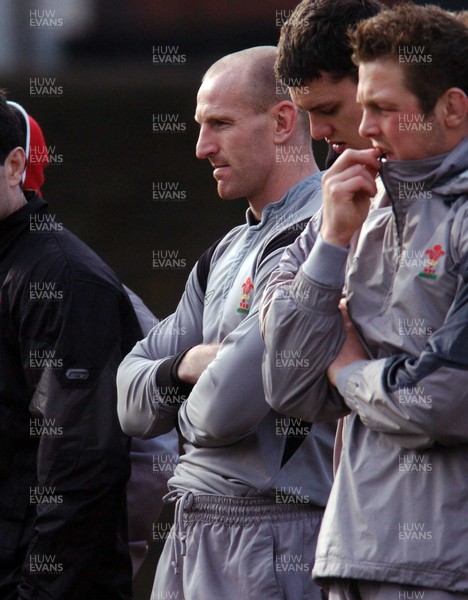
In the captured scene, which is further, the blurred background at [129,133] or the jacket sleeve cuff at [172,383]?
the blurred background at [129,133]

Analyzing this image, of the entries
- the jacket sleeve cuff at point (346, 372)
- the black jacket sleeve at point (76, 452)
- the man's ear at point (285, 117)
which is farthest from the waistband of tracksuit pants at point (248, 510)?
the man's ear at point (285, 117)

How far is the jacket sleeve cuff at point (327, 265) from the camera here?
220 cm

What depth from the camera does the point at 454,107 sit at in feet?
7.12

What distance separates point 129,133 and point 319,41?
2.82 meters

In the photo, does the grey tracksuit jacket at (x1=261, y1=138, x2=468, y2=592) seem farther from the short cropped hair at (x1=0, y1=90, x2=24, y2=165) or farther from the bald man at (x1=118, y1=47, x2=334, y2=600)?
the short cropped hair at (x1=0, y1=90, x2=24, y2=165)

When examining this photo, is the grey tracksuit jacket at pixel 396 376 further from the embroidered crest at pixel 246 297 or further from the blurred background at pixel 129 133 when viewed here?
the blurred background at pixel 129 133

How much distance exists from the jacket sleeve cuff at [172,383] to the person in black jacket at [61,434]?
0.33m

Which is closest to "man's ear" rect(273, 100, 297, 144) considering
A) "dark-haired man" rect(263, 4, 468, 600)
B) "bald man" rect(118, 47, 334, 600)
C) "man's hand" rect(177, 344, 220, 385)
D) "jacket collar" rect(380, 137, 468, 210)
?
"bald man" rect(118, 47, 334, 600)

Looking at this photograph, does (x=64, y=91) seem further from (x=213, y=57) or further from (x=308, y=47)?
(x=308, y=47)

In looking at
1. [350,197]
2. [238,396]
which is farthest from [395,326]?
[238,396]

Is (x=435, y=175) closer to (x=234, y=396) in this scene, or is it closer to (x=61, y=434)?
(x=234, y=396)

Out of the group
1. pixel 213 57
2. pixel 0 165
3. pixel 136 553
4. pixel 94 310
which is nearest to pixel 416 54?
pixel 94 310

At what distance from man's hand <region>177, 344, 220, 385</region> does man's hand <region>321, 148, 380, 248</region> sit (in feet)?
1.88

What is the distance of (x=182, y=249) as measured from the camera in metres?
5.41
